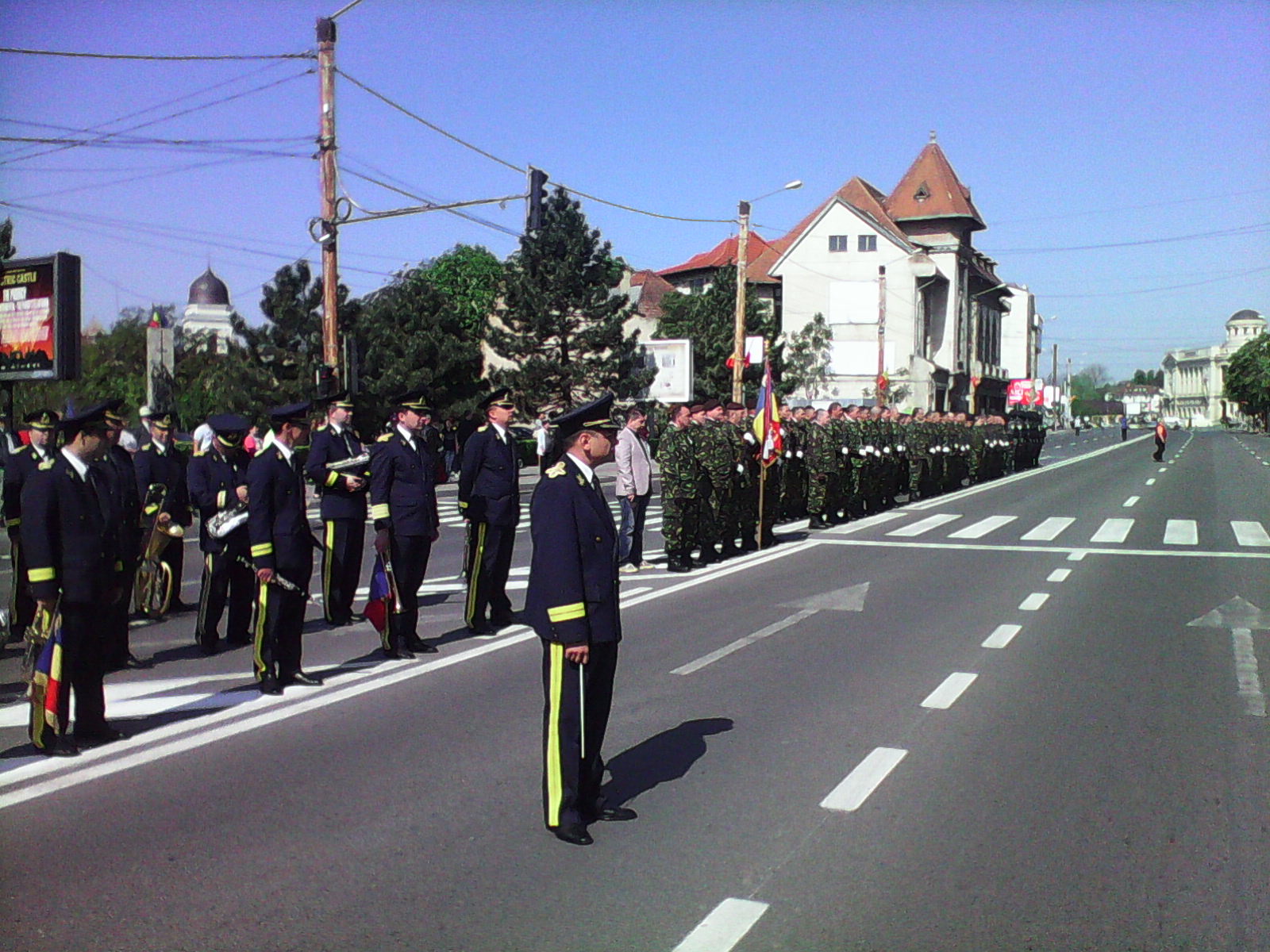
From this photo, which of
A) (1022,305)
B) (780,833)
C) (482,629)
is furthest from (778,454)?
(1022,305)

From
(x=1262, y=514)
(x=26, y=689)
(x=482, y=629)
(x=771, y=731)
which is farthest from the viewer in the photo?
(x=1262, y=514)

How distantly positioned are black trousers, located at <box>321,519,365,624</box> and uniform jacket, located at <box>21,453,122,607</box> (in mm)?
3603

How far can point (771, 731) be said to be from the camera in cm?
662

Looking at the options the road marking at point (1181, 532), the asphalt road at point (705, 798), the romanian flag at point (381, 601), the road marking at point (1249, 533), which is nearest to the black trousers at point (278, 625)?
the asphalt road at point (705, 798)

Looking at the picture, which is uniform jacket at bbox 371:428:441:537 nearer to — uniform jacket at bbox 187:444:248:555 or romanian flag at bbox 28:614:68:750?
uniform jacket at bbox 187:444:248:555

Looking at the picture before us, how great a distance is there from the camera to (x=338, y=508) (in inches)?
397

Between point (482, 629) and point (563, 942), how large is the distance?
19.8ft

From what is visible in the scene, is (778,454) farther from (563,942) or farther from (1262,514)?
(563,942)

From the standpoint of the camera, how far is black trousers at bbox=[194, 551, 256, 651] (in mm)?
9328

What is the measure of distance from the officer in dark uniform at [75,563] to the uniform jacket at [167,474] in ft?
13.1

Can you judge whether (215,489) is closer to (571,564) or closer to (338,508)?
A: (338,508)

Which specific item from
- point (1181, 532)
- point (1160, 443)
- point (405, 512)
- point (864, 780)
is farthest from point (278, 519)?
point (1160, 443)

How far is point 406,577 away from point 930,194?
76.3 m

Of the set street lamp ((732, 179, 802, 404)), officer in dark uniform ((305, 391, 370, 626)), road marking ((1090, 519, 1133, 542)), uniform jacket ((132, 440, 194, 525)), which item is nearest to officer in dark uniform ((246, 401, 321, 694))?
officer in dark uniform ((305, 391, 370, 626))
